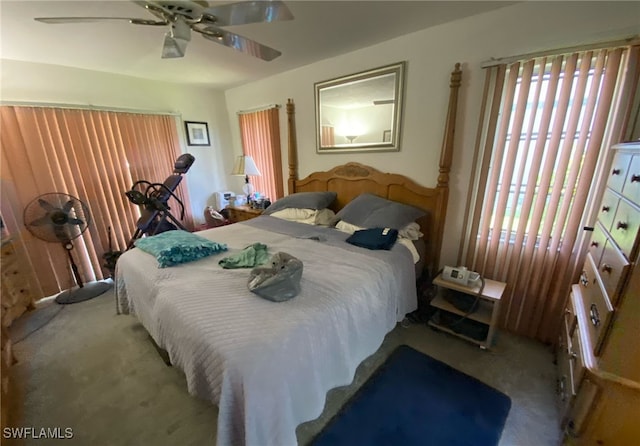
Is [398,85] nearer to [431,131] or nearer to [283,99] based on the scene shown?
[431,131]

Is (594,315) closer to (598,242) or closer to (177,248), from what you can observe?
(598,242)

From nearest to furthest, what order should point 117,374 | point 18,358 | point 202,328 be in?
point 202,328 → point 117,374 → point 18,358

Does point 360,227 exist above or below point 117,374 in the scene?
above

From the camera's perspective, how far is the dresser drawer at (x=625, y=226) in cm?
93

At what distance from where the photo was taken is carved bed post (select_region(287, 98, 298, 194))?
10.2 feet

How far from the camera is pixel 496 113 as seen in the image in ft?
6.02

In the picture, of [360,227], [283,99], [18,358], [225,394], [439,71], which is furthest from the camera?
[283,99]

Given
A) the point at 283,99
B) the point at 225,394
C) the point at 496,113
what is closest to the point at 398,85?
the point at 496,113

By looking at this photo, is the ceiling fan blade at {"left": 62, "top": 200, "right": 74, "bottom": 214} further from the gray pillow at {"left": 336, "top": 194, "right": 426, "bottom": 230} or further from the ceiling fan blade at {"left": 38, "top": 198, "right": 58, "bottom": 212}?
the gray pillow at {"left": 336, "top": 194, "right": 426, "bottom": 230}

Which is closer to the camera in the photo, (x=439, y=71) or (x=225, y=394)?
(x=225, y=394)

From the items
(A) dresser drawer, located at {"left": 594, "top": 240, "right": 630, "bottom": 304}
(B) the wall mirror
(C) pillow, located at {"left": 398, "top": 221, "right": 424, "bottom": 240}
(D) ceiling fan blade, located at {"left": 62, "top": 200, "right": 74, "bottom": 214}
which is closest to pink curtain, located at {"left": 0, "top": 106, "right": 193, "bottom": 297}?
(D) ceiling fan blade, located at {"left": 62, "top": 200, "right": 74, "bottom": 214}

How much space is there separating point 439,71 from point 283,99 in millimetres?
1870

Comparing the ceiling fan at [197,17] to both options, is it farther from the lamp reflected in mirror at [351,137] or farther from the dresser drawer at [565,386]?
the dresser drawer at [565,386]

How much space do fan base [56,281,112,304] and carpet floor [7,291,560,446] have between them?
337 mm
